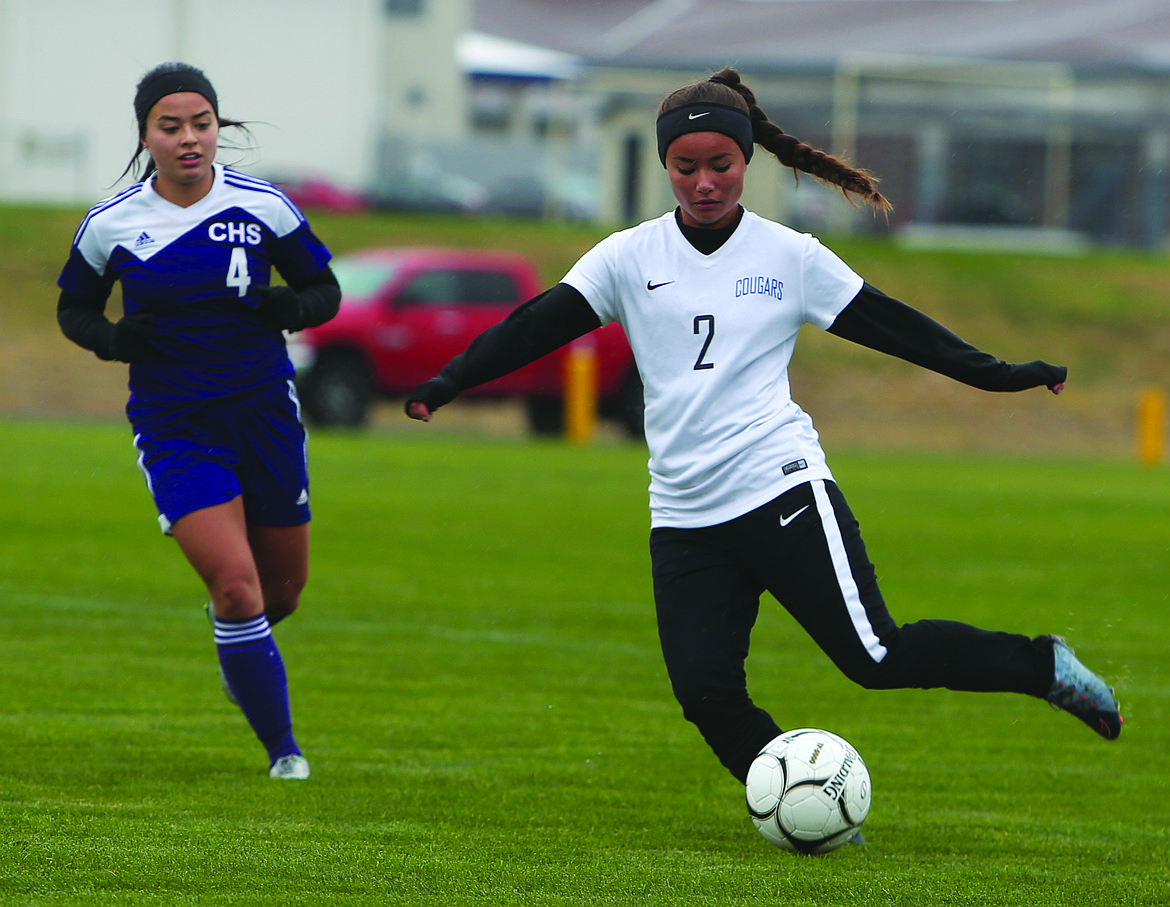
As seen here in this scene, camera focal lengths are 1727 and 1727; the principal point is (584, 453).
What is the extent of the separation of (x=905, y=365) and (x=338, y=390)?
422 inches

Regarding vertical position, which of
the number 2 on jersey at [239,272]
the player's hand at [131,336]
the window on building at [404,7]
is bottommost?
the player's hand at [131,336]

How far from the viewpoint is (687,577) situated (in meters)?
4.65

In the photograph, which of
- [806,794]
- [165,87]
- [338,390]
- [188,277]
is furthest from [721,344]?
[338,390]

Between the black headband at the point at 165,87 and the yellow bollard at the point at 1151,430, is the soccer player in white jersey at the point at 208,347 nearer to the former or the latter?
the black headband at the point at 165,87

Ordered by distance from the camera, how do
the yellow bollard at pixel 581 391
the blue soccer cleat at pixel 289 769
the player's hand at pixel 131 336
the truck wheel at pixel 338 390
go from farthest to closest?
the yellow bollard at pixel 581 391 < the truck wheel at pixel 338 390 < the blue soccer cleat at pixel 289 769 < the player's hand at pixel 131 336

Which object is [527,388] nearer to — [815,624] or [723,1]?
[815,624]

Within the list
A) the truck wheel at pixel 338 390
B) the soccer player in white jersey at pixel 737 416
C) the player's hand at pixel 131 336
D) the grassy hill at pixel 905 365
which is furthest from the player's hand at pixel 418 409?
the grassy hill at pixel 905 365

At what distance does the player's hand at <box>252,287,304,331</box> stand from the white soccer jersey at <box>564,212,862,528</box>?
1133mm

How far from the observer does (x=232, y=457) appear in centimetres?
543

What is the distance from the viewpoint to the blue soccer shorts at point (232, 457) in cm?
530

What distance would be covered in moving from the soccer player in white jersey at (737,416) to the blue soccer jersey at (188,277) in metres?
1.09

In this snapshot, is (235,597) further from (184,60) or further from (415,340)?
(184,60)

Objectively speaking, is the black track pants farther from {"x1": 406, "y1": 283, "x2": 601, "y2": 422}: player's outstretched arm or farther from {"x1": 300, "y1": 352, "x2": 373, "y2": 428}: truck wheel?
{"x1": 300, "y1": 352, "x2": 373, "y2": 428}: truck wheel

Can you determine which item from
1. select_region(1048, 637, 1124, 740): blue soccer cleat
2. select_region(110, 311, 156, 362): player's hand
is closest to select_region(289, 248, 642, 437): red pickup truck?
select_region(110, 311, 156, 362): player's hand
